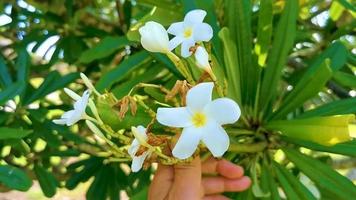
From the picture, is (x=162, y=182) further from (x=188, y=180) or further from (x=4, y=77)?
(x=4, y=77)

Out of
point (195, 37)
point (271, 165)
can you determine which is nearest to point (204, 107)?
point (195, 37)

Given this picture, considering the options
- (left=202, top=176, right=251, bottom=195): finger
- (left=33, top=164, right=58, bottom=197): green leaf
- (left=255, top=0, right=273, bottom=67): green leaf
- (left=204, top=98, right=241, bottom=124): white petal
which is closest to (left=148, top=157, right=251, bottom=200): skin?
(left=202, top=176, right=251, bottom=195): finger

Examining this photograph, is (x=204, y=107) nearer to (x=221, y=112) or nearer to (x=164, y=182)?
(x=221, y=112)

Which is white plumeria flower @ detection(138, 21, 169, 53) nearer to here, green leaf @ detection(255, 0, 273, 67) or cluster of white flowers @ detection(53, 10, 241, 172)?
cluster of white flowers @ detection(53, 10, 241, 172)

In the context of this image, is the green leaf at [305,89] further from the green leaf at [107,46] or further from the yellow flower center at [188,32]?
the green leaf at [107,46]

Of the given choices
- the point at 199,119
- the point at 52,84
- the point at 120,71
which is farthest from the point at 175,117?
the point at 52,84
